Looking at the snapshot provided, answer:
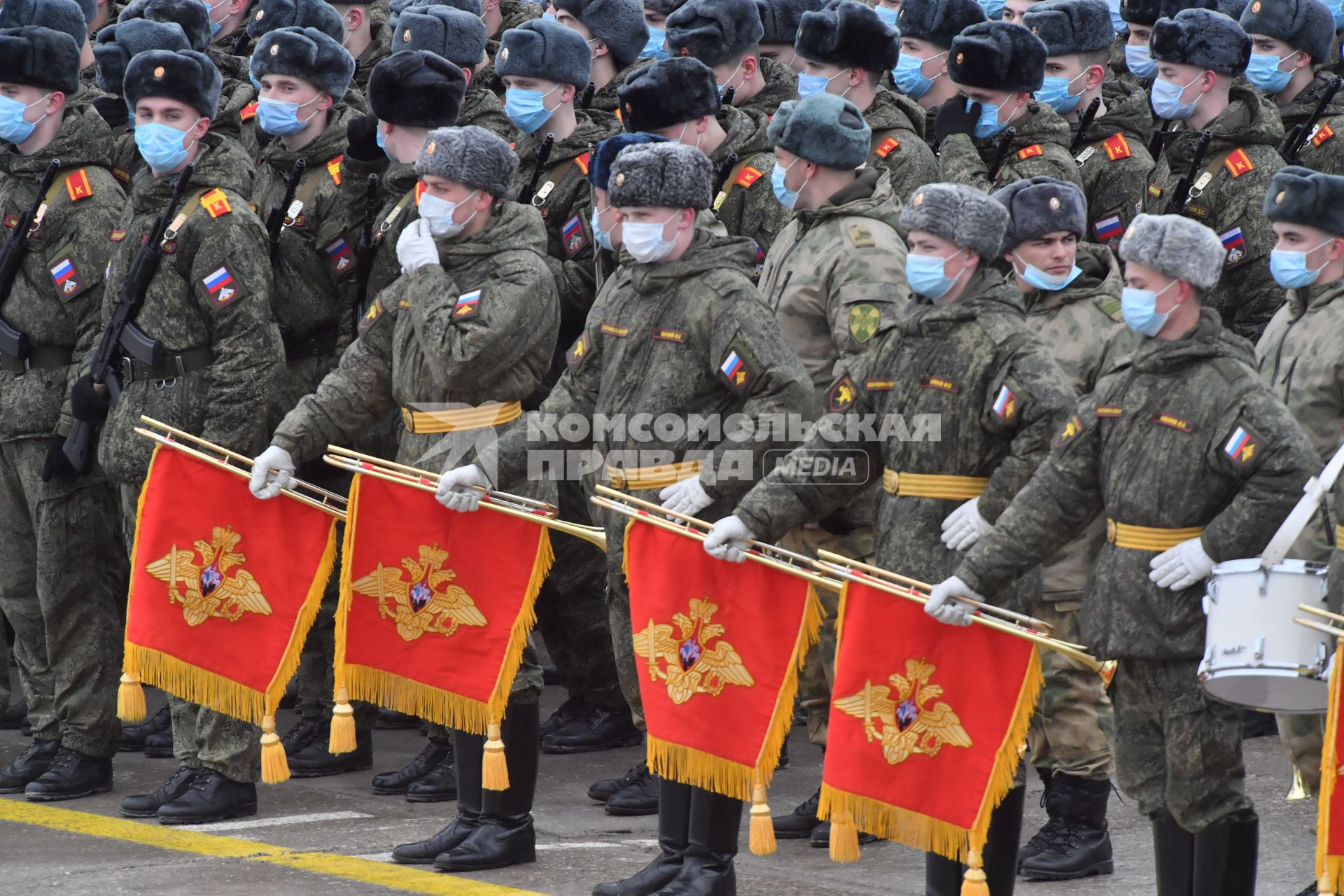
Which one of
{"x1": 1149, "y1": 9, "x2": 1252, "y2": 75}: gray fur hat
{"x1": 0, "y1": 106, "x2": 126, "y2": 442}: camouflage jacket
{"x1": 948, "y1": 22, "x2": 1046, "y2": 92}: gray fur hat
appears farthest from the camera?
{"x1": 1149, "y1": 9, "x2": 1252, "y2": 75}: gray fur hat

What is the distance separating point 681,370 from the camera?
20.5 ft

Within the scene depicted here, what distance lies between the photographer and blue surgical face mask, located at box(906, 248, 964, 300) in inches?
230

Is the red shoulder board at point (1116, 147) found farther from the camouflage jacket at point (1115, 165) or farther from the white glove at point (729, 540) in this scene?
the white glove at point (729, 540)

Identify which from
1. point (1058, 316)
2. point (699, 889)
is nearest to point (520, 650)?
point (699, 889)

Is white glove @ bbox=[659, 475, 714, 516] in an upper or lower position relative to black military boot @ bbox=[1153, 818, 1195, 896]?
upper

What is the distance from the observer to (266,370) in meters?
7.44

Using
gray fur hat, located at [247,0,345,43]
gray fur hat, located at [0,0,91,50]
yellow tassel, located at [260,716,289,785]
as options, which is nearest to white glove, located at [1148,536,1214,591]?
yellow tassel, located at [260,716,289,785]

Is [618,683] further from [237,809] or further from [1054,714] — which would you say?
[1054,714]

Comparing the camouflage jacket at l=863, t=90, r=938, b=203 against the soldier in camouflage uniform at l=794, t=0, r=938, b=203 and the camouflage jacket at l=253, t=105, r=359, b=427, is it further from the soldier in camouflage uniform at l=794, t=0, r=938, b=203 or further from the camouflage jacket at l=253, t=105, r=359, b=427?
the camouflage jacket at l=253, t=105, r=359, b=427

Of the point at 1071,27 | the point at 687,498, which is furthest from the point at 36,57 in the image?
the point at 1071,27

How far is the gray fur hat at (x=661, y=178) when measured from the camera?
6.24 m

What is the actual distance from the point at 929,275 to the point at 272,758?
8.85ft

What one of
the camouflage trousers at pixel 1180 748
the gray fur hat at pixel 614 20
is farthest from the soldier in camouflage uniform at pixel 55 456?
the camouflage trousers at pixel 1180 748

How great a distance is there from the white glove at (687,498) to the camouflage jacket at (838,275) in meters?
0.65
